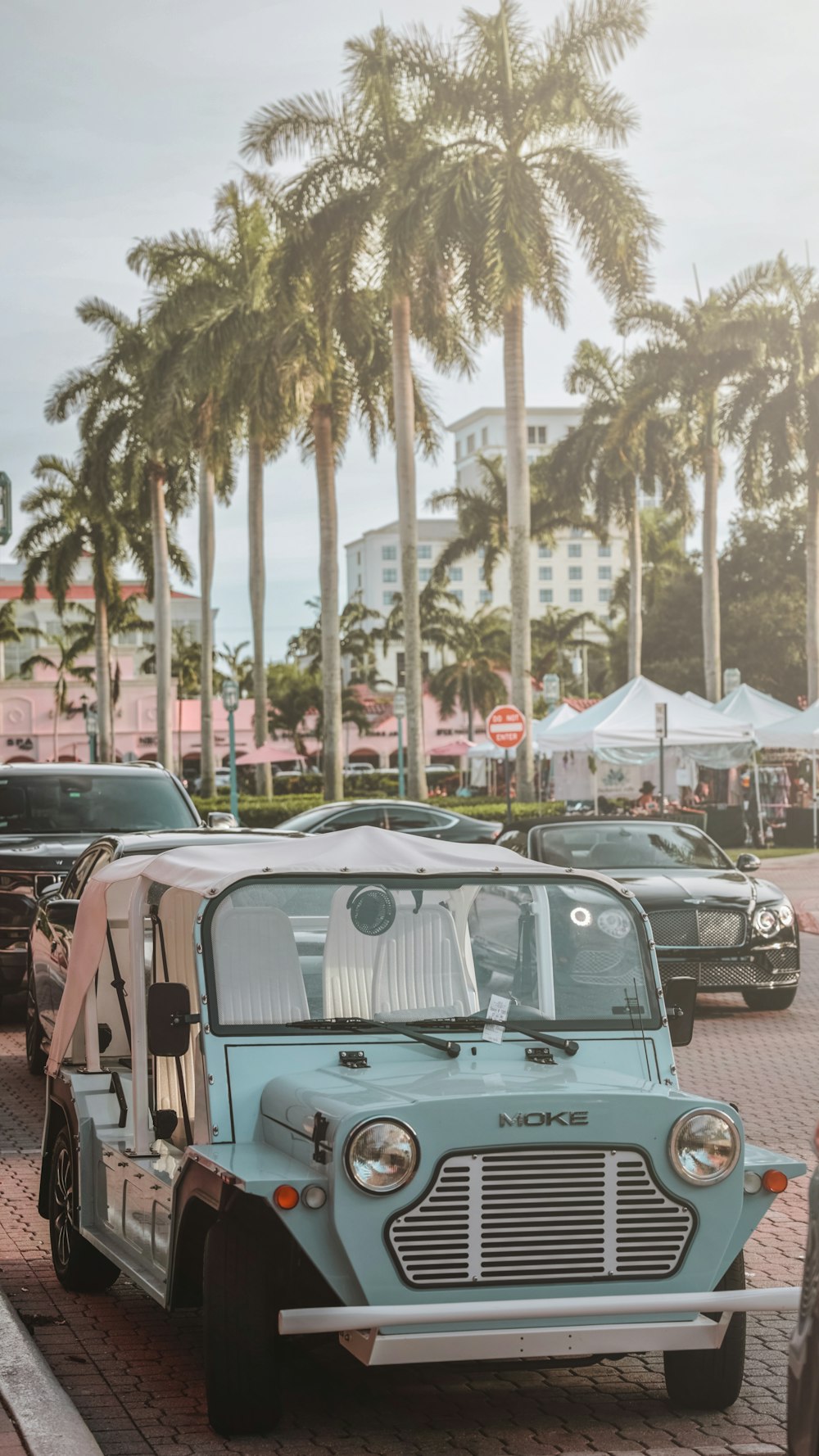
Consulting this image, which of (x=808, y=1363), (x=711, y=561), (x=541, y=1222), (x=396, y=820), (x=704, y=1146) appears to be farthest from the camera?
(x=711, y=561)

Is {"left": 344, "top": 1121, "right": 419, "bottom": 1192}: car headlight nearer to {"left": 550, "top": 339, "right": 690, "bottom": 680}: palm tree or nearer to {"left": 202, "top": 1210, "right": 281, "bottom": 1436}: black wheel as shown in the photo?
{"left": 202, "top": 1210, "right": 281, "bottom": 1436}: black wheel

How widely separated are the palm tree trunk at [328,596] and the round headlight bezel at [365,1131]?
113ft

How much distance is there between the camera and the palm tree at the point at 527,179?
32.8 meters

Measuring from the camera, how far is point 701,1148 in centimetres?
474

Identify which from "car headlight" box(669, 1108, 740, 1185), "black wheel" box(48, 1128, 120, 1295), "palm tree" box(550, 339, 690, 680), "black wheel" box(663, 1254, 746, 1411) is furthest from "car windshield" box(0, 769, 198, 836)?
"palm tree" box(550, 339, 690, 680)

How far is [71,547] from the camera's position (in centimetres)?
6184

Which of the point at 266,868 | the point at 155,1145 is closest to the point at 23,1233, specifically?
the point at 155,1145

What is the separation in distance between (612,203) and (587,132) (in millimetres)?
1804

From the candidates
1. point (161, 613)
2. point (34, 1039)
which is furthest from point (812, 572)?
point (34, 1039)

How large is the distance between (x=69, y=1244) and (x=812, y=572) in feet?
143

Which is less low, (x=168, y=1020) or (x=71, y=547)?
(x=71, y=547)

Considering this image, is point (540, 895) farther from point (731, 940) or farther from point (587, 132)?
point (587, 132)

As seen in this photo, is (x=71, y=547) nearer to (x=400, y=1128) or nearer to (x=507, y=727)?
(x=507, y=727)

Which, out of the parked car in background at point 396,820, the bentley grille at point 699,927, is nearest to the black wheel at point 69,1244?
the bentley grille at point 699,927
